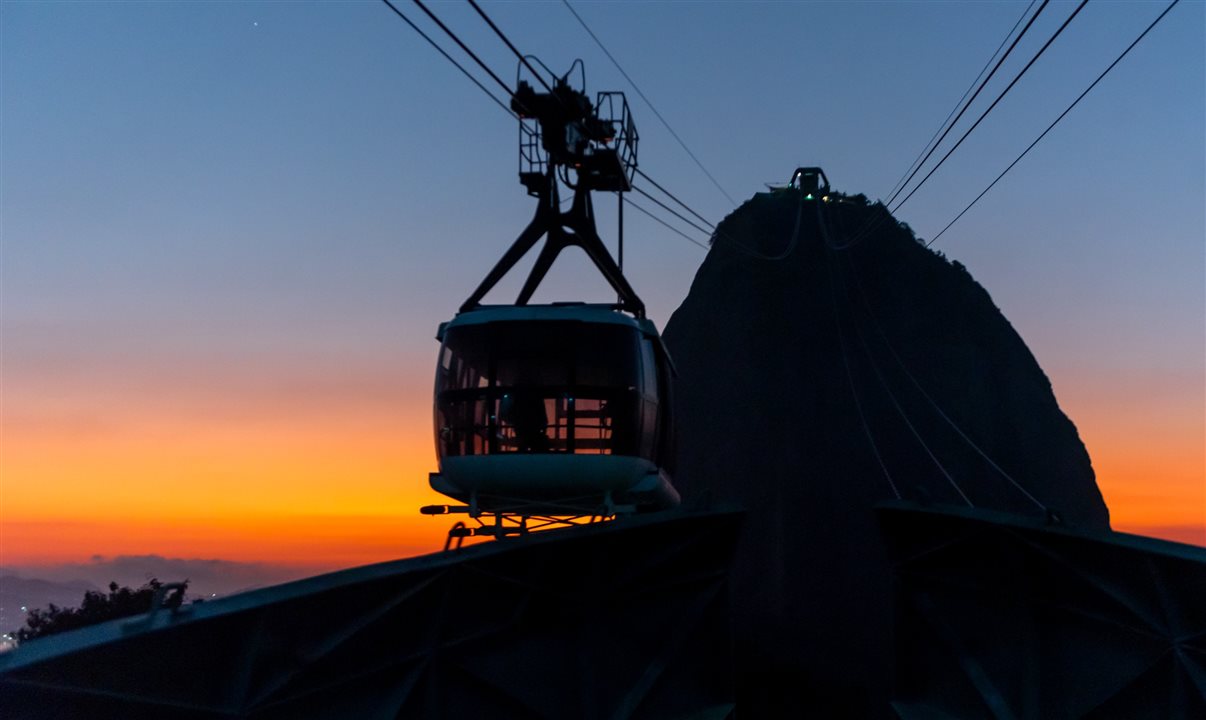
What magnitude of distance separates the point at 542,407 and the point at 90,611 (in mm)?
17580

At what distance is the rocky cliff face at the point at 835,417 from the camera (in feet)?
192

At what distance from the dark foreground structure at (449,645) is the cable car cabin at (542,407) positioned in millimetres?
1161

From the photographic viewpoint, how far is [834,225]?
254 feet

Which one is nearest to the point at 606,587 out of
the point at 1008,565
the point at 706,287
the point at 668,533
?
the point at 668,533

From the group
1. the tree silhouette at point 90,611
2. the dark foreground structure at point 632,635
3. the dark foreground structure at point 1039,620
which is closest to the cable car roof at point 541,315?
the dark foreground structure at point 632,635

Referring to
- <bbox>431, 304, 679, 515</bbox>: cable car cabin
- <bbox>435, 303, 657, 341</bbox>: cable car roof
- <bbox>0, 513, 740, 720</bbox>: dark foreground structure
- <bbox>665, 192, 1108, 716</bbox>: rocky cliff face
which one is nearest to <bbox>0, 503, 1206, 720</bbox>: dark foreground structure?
<bbox>0, 513, 740, 720</bbox>: dark foreground structure

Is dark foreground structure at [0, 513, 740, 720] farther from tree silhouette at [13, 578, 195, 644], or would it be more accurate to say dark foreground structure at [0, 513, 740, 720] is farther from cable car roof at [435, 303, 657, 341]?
tree silhouette at [13, 578, 195, 644]

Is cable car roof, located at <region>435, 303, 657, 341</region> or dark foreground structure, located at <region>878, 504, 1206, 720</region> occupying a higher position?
cable car roof, located at <region>435, 303, 657, 341</region>

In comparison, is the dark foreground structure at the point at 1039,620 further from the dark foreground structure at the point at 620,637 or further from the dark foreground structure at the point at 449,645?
the dark foreground structure at the point at 449,645

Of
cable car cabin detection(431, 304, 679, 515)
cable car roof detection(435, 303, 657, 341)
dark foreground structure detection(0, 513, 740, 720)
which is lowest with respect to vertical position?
dark foreground structure detection(0, 513, 740, 720)

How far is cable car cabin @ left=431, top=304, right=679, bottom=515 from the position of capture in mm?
15195

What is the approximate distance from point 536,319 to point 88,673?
30.2 ft

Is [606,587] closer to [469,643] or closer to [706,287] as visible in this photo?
[469,643]

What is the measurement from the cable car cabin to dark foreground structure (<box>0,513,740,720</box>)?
1.16m
